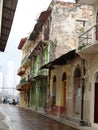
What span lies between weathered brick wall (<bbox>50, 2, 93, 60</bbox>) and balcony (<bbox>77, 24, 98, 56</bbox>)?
630 inches

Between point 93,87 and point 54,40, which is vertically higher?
point 54,40

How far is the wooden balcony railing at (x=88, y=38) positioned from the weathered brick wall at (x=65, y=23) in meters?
16.0

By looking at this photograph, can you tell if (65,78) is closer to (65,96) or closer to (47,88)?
(65,96)

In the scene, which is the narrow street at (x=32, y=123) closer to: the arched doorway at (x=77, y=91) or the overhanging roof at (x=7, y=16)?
the arched doorway at (x=77, y=91)

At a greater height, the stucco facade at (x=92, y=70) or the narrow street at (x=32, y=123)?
the stucco facade at (x=92, y=70)

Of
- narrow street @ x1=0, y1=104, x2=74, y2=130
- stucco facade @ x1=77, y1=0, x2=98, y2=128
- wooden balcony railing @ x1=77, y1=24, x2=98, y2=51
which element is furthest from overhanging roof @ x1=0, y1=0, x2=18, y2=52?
stucco facade @ x1=77, y1=0, x2=98, y2=128

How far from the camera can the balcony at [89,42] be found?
23922 millimetres

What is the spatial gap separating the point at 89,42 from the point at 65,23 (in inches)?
716

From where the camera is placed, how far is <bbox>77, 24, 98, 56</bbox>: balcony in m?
23.9

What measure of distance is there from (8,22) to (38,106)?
113 feet

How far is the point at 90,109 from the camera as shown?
26062 millimetres

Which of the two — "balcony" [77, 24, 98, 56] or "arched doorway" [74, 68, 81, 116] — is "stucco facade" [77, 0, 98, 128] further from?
"arched doorway" [74, 68, 81, 116]

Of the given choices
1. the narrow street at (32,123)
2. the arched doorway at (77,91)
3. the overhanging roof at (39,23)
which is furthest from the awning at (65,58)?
the overhanging roof at (39,23)

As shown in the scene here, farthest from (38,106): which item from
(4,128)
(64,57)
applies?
(4,128)
